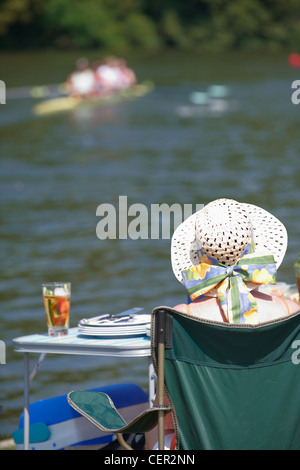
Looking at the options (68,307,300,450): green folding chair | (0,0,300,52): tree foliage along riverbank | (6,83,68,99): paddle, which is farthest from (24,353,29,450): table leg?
(0,0,300,52): tree foliage along riverbank

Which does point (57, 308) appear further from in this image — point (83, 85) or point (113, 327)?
point (83, 85)

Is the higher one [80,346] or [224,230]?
[224,230]

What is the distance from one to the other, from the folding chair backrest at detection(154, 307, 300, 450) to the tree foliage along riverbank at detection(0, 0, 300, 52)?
207ft

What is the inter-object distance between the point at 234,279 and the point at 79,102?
29.4 meters

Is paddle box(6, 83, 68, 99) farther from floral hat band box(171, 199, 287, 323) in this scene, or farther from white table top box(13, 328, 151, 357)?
floral hat band box(171, 199, 287, 323)

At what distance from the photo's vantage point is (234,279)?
122 inches

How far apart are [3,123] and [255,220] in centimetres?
2593

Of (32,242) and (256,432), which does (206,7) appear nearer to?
(32,242)

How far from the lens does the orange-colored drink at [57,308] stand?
143 inches

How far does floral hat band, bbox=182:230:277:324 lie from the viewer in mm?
3059

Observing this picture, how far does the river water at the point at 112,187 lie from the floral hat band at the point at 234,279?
2.42 metres

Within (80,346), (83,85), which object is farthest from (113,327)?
(83,85)

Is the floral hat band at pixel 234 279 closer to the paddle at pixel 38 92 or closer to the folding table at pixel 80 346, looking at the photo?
the folding table at pixel 80 346

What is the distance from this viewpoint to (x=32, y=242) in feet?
36.8
